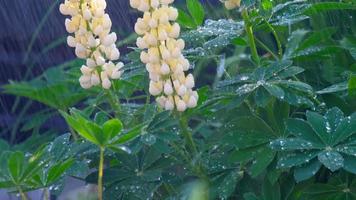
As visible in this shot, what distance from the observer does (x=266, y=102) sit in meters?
1.82

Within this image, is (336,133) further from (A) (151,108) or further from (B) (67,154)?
(B) (67,154)

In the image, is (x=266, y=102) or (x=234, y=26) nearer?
(x=266, y=102)

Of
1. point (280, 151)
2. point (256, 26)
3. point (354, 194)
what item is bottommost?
point (354, 194)

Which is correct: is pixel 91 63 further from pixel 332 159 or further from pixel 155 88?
pixel 332 159

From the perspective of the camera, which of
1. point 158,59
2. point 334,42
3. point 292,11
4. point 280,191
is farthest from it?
point 334,42

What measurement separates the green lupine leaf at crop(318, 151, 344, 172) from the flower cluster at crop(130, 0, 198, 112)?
269 mm

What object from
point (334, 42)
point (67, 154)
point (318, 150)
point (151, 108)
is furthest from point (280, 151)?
point (334, 42)

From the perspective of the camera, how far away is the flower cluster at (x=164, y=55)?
1.73 metres

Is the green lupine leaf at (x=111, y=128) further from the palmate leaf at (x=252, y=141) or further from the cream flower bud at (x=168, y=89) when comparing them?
the palmate leaf at (x=252, y=141)

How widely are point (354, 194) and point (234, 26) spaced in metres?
0.49

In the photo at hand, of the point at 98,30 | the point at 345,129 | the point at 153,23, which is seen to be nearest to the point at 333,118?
the point at 345,129

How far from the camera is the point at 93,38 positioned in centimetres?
185

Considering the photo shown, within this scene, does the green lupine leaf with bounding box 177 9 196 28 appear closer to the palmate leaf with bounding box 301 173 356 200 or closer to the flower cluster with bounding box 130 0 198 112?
the flower cluster with bounding box 130 0 198 112

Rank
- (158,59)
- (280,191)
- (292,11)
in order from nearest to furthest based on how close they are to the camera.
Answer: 1. (158,59)
2. (280,191)
3. (292,11)
